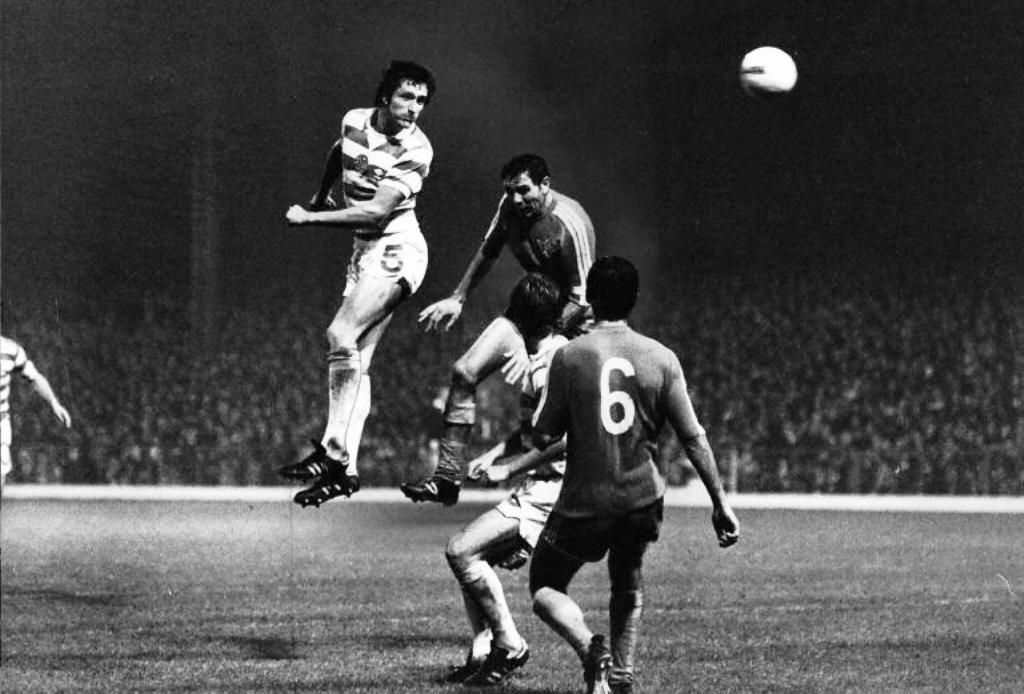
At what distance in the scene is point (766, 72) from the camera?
9.24 metres

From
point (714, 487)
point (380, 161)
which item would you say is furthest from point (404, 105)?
point (714, 487)

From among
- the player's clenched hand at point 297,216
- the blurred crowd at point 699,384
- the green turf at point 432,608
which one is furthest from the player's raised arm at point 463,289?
the blurred crowd at point 699,384

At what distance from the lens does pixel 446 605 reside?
1291 centimetres

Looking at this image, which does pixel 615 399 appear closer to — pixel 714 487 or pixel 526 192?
pixel 714 487

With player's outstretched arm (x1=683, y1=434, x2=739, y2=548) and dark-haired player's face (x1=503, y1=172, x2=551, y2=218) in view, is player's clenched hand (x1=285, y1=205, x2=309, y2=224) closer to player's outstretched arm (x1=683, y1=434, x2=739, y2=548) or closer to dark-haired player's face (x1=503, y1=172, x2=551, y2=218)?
dark-haired player's face (x1=503, y1=172, x2=551, y2=218)

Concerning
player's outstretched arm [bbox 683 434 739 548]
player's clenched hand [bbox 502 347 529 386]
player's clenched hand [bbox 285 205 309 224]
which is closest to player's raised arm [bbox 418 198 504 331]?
player's clenched hand [bbox 502 347 529 386]

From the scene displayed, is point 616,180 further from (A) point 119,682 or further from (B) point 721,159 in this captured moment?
(A) point 119,682

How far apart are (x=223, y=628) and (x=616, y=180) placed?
1792 centimetres

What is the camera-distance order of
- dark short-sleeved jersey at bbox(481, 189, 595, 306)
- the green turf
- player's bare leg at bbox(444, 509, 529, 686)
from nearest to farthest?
1. dark short-sleeved jersey at bbox(481, 189, 595, 306)
2. player's bare leg at bbox(444, 509, 529, 686)
3. the green turf

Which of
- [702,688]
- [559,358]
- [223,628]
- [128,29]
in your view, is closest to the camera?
[559,358]

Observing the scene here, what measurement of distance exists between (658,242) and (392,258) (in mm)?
25643

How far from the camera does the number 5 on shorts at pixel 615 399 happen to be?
6.12 m

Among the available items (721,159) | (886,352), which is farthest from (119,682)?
(721,159)

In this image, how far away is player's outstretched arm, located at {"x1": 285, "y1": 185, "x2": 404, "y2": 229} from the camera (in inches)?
258
